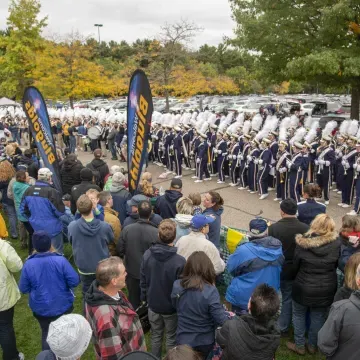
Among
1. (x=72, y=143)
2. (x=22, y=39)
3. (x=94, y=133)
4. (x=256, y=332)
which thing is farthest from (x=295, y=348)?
(x=22, y=39)

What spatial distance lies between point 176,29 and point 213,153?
14482 mm

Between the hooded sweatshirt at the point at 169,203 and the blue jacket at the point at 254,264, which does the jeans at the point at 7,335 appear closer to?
the blue jacket at the point at 254,264

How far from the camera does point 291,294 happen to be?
480 cm

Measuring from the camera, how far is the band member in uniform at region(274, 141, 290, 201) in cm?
1083

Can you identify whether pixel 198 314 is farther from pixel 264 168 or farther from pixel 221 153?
pixel 221 153

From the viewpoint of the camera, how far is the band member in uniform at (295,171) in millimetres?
10367

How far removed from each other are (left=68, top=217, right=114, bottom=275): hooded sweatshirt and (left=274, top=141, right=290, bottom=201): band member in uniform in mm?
6832

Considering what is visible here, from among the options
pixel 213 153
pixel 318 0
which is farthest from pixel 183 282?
pixel 318 0

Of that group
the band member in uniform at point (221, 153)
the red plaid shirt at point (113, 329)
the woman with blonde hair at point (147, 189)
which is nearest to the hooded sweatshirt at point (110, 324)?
the red plaid shirt at point (113, 329)

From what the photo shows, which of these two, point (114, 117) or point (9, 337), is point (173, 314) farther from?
point (114, 117)

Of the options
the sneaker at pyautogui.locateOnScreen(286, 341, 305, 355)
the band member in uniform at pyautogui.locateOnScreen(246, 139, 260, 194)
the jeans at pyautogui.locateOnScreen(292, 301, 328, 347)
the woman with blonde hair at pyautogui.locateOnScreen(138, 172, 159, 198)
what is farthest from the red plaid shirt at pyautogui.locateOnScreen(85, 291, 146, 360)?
the band member in uniform at pyautogui.locateOnScreen(246, 139, 260, 194)

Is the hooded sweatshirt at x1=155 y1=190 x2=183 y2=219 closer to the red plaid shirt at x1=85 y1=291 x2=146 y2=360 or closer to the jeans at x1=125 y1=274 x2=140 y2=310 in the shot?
the jeans at x1=125 y1=274 x2=140 y2=310

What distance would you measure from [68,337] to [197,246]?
1.97 meters

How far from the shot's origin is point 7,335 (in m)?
4.54
